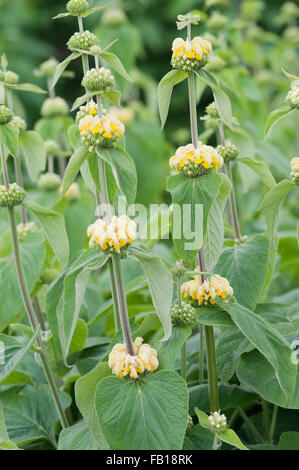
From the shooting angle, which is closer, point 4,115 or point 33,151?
point 4,115

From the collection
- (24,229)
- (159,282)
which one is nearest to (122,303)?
(159,282)

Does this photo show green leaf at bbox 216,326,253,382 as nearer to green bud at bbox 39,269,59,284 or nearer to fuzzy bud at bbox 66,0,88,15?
green bud at bbox 39,269,59,284

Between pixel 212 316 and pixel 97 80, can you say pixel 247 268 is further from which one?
pixel 97 80

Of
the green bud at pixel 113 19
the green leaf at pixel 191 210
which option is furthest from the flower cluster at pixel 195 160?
the green bud at pixel 113 19

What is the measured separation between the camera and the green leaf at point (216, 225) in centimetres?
72

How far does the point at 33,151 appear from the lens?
0.96m

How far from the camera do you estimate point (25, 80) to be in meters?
4.03

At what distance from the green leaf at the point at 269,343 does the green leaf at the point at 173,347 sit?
52 mm

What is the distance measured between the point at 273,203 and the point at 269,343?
0.17m

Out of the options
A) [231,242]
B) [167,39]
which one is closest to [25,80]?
[167,39]

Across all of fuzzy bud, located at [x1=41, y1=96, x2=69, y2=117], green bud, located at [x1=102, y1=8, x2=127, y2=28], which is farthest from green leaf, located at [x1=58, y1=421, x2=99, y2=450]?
green bud, located at [x1=102, y1=8, x2=127, y2=28]

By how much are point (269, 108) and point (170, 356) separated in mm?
1480

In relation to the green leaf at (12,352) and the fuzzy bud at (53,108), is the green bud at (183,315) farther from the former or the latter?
the fuzzy bud at (53,108)

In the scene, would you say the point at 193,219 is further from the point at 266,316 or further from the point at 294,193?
the point at 294,193
